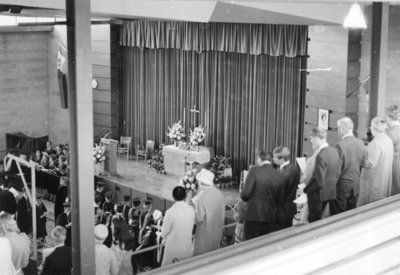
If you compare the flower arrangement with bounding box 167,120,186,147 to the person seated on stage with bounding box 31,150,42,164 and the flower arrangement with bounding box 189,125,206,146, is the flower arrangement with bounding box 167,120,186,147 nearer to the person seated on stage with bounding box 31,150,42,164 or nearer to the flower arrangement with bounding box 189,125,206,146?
the flower arrangement with bounding box 189,125,206,146

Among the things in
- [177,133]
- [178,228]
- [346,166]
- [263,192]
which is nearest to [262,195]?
[263,192]

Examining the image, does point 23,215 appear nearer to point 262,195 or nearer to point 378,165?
point 262,195

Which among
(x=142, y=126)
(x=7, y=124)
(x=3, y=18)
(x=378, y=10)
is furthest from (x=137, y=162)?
(x=378, y=10)

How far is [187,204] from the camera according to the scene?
4070 millimetres

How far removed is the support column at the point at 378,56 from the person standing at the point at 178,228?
2.45 m

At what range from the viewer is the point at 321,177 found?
449cm

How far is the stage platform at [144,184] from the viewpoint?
11492mm

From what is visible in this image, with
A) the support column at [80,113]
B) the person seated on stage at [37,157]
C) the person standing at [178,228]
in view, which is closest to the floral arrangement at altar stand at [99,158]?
the person seated on stage at [37,157]

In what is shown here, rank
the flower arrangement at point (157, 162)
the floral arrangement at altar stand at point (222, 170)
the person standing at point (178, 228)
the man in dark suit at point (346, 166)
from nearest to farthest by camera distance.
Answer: the person standing at point (178, 228) < the man in dark suit at point (346, 166) < the floral arrangement at altar stand at point (222, 170) < the flower arrangement at point (157, 162)

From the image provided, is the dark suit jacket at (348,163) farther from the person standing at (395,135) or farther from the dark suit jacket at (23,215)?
the dark suit jacket at (23,215)

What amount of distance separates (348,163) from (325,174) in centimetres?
26

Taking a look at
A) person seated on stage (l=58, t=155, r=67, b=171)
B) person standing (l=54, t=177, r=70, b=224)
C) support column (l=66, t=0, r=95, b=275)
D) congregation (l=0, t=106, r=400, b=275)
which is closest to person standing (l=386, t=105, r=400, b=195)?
congregation (l=0, t=106, r=400, b=275)

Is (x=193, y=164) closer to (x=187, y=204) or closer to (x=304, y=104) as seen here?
(x=304, y=104)

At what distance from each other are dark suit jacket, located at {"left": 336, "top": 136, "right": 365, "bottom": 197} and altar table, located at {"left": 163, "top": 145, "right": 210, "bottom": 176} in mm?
8407
